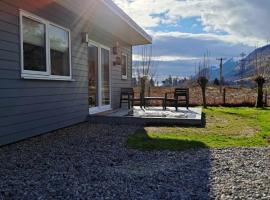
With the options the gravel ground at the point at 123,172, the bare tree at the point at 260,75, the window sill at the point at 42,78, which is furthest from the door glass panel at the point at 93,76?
the bare tree at the point at 260,75

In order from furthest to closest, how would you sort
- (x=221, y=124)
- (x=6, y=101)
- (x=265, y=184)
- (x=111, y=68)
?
(x=111, y=68) < (x=221, y=124) < (x=6, y=101) < (x=265, y=184)

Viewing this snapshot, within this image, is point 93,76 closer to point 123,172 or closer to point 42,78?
point 42,78

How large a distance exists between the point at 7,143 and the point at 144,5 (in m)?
7.22

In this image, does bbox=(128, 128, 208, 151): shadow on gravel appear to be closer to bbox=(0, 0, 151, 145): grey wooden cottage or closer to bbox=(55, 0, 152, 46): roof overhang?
bbox=(0, 0, 151, 145): grey wooden cottage

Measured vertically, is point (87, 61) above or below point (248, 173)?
above

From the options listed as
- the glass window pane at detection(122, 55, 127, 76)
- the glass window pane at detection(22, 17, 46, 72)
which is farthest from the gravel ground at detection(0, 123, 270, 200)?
the glass window pane at detection(122, 55, 127, 76)

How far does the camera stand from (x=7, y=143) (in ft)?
16.8

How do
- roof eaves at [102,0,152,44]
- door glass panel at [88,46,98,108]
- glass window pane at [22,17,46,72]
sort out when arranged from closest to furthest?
glass window pane at [22,17,46,72]
roof eaves at [102,0,152,44]
door glass panel at [88,46,98,108]

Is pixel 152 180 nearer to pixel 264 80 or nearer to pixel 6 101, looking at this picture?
pixel 6 101

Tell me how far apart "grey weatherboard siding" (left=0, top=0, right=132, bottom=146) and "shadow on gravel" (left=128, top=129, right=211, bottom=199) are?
5.87 feet

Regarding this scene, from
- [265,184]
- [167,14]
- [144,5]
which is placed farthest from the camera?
[167,14]

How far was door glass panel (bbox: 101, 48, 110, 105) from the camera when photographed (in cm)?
951

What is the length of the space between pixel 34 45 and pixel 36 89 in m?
0.77

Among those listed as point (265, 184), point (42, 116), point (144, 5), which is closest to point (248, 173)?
point (265, 184)
